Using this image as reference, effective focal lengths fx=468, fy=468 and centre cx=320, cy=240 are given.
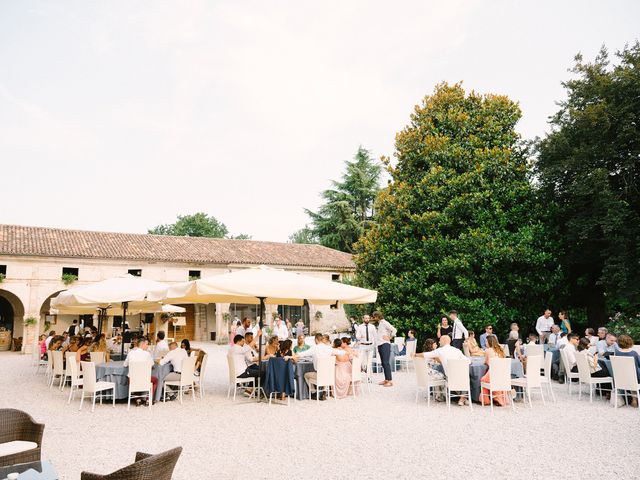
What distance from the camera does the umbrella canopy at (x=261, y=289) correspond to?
875cm

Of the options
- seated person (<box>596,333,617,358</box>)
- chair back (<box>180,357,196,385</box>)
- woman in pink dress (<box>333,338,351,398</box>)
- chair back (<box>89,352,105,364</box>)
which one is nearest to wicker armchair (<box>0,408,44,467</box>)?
chair back (<box>180,357,196,385</box>)

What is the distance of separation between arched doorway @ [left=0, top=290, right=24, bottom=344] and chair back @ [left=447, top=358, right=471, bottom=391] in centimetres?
2725

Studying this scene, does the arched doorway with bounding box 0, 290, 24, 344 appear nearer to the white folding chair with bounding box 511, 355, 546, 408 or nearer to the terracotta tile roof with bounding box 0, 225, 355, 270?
the terracotta tile roof with bounding box 0, 225, 355, 270

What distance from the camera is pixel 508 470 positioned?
17.7 ft

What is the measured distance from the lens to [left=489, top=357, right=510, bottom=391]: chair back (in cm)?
869

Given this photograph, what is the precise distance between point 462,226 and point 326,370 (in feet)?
30.7

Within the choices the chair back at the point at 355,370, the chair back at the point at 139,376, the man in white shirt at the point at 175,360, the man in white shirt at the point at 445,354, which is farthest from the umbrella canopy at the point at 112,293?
the man in white shirt at the point at 445,354

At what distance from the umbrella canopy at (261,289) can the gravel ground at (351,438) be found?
2.20 m

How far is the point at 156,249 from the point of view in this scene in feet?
105

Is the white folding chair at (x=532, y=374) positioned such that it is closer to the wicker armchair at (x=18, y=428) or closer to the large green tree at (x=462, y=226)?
the large green tree at (x=462, y=226)

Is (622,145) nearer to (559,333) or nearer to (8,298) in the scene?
(559,333)

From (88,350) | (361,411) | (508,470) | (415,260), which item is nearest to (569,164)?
(415,260)

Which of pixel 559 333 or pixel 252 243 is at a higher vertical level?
pixel 252 243

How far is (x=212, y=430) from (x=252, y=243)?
30634 mm
